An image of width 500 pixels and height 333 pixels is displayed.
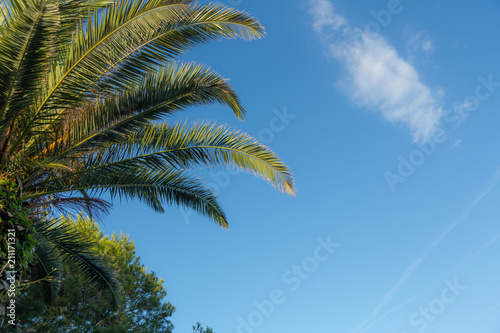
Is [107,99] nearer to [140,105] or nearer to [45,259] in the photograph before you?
[140,105]

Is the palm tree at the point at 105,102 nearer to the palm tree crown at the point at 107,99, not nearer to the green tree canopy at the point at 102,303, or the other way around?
the palm tree crown at the point at 107,99

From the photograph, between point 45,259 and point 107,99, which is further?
point 45,259

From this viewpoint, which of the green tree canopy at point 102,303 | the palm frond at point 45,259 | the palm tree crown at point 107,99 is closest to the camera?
the palm tree crown at point 107,99

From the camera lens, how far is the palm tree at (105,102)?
5.15m

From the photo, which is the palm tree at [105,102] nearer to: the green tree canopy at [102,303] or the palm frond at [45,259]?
the palm frond at [45,259]

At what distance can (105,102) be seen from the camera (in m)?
5.98

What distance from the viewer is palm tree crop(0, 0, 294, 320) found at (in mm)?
5148

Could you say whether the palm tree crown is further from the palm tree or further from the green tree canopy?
the green tree canopy

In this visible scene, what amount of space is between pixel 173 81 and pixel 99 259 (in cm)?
367

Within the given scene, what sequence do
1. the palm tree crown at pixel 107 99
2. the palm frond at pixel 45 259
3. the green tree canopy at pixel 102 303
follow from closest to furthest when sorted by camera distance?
the palm tree crown at pixel 107 99, the palm frond at pixel 45 259, the green tree canopy at pixel 102 303

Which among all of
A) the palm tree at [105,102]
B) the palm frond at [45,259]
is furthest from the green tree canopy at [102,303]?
the palm tree at [105,102]

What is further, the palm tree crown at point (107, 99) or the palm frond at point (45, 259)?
the palm frond at point (45, 259)

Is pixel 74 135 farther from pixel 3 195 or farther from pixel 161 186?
pixel 161 186

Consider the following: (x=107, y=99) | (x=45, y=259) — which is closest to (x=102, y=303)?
(x=45, y=259)
